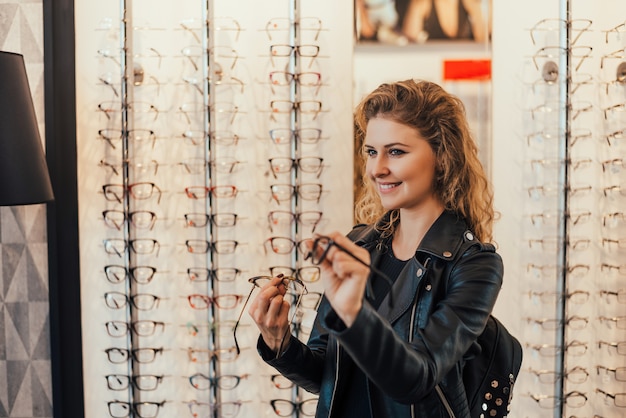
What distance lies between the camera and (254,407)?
3.14 meters

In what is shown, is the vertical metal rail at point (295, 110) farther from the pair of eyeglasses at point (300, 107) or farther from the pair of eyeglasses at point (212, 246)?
the pair of eyeglasses at point (212, 246)

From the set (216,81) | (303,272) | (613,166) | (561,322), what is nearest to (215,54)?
(216,81)

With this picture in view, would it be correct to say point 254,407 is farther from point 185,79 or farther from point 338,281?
point 338,281

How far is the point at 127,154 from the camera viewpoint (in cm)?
300

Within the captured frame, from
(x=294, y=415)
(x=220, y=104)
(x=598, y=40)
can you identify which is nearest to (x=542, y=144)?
(x=598, y=40)

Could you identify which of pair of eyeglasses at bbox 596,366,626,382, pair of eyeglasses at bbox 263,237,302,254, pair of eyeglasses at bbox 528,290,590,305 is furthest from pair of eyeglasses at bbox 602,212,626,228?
pair of eyeglasses at bbox 263,237,302,254

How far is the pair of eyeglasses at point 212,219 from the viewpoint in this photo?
3.03 meters

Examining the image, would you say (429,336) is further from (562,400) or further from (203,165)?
(562,400)

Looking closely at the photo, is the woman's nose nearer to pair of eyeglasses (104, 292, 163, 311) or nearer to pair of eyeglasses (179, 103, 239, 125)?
pair of eyeglasses (179, 103, 239, 125)

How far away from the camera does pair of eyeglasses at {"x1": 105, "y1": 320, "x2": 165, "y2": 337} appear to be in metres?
3.07

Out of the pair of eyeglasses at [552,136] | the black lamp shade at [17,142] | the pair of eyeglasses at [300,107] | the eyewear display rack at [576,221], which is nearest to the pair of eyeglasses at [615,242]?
the eyewear display rack at [576,221]

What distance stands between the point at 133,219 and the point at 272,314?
157cm

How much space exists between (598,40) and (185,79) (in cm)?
187

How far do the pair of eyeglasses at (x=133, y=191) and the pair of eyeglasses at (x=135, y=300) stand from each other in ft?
1.41
